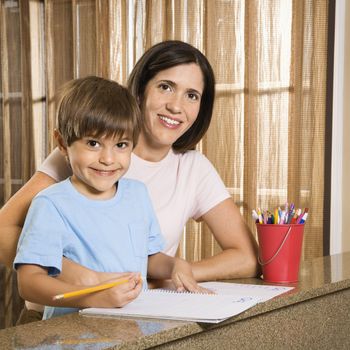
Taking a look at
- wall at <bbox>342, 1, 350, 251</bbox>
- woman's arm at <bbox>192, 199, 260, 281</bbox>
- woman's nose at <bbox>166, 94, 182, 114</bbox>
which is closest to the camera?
woman's arm at <bbox>192, 199, 260, 281</bbox>

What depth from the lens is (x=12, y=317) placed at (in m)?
4.15

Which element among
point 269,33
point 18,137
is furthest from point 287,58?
point 18,137

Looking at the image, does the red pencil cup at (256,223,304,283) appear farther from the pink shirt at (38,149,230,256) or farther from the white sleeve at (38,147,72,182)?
the white sleeve at (38,147,72,182)

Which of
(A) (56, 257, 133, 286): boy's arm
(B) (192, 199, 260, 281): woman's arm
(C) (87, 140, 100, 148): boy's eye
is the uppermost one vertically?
(C) (87, 140, 100, 148): boy's eye

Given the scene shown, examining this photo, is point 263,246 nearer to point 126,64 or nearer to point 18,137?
point 126,64

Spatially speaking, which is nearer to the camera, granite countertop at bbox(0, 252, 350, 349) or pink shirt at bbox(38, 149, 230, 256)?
granite countertop at bbox(0, 252, 350, 349)

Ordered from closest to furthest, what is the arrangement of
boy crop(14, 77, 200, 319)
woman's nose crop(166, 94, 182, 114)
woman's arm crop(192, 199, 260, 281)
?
1. boy crop(14, 77, 200, 319)
2. woman's arm crop(192, 199, 260, 281)
3. woman's nose crop(166, 94, 182, 114)

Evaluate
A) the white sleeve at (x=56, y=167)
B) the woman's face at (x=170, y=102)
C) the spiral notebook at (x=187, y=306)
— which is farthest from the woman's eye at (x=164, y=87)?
the spiral notebook at (x=187, y=306)

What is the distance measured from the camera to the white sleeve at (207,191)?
1928 mm

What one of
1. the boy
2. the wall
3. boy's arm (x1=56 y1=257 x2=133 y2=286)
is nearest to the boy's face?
the boy

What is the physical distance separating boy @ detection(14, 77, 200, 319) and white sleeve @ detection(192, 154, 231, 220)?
47 cm

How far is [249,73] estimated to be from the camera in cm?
316

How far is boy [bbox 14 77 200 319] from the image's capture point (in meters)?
1.25

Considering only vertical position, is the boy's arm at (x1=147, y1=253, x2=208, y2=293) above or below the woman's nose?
below
